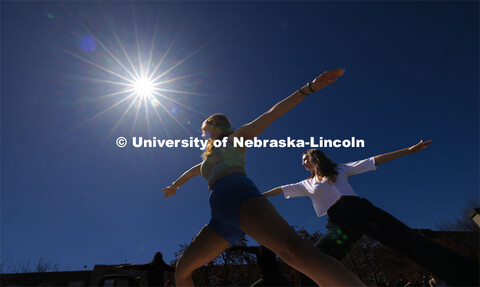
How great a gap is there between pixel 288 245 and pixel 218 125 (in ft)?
3.75

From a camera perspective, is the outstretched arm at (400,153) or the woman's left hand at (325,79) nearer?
the woman's left hand at (325,79)

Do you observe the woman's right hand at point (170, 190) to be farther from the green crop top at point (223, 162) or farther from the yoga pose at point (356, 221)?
the yoga pose at point (356, 221)

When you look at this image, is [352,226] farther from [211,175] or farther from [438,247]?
[211,175]

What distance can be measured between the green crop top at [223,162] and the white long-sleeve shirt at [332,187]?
1.37 meters

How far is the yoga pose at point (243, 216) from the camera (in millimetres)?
1319

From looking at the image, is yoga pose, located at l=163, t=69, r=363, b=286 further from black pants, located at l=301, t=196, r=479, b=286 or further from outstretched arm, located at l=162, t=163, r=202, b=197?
black pants, located at l=301, t=196, r=479, b=286

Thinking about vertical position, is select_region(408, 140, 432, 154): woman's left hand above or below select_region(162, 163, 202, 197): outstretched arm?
below

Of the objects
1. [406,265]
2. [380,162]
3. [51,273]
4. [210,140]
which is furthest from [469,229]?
[51,273]

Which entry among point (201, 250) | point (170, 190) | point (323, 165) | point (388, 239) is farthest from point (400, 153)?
point (170, 190)

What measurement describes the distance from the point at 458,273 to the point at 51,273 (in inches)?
1792

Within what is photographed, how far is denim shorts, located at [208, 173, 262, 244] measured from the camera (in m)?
1.59

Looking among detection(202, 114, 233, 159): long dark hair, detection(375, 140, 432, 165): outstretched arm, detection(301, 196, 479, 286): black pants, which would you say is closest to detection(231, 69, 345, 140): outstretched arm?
detection(202, 114, 233, 159): long dark hair

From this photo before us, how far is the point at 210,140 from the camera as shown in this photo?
2154mm

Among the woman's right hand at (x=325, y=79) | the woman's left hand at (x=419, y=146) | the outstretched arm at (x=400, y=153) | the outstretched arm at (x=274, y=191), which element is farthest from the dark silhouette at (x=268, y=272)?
the woman's left hand at (x=419, y=146)
